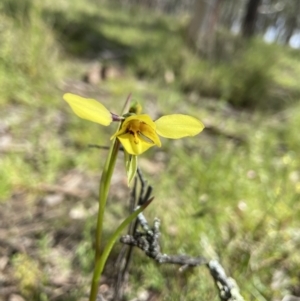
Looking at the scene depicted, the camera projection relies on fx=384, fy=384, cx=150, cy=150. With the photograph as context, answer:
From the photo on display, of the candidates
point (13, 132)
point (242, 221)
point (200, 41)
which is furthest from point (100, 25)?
point (242, 221)

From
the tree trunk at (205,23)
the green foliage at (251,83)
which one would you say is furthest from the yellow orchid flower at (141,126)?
the tree trunk at (205,23)

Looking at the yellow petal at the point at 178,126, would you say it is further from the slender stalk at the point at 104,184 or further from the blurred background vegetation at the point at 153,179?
the blurred background vegetation at the point at 153,179

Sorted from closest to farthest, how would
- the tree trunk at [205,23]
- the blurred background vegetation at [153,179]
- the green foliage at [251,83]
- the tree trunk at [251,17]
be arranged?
the blurred background vegetation at [153,179] < the green foliage at [251,83] < the tree trunk at [205,23] < the tree trunk at [251,17]

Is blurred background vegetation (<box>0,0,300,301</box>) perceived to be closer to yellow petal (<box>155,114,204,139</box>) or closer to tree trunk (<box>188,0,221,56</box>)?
yellow petal (<box>155,114,204,139</box>)

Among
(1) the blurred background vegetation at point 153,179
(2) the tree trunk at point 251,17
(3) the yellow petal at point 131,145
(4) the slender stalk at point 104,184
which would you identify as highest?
(3) the yellow petal at point 131,145

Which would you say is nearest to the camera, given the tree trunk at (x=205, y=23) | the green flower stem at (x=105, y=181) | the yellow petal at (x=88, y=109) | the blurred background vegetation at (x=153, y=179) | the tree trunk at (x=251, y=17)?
the yellow petal at (x=88, y=109)

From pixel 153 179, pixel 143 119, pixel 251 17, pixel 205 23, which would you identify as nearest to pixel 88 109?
pixel 143 119

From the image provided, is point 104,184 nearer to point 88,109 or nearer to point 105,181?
point 105,181

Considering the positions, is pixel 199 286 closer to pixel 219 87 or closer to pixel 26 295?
pixel 26 295

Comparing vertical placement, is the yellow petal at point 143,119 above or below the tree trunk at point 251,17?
above
